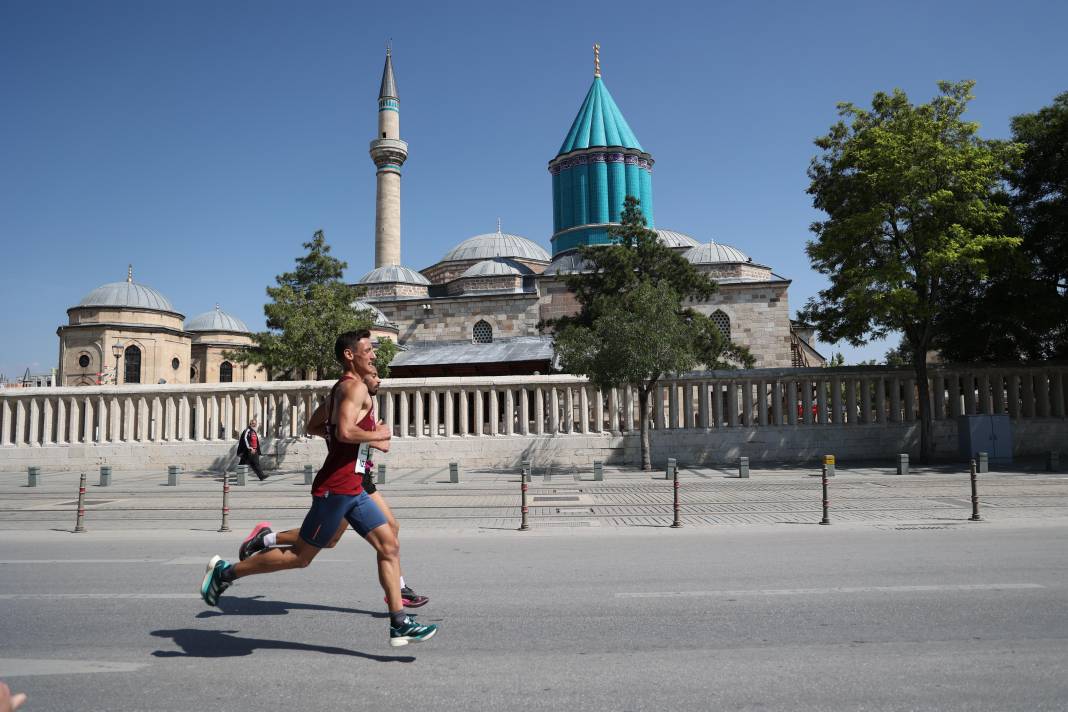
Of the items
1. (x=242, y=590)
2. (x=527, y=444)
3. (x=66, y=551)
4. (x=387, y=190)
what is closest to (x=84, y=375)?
(x=387, y=190)

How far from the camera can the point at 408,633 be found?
4.47 m

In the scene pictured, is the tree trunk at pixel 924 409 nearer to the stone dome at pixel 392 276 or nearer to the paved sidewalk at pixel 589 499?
the paved sidewalk at pixel 589 499

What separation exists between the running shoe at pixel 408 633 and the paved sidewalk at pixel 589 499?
5391 millimetres

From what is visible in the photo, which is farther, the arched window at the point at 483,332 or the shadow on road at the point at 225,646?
the arched window at the point at 483,332

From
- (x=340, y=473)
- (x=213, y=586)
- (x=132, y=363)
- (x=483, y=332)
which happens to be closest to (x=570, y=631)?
(x=340, y=473)

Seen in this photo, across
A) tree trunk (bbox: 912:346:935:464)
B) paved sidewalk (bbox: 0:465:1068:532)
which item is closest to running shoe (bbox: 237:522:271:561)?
paved sidewalk (bbox: 0:465:1068:532)

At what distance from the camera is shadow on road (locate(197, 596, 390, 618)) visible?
5477 mm

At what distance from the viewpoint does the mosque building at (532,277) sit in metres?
38.1

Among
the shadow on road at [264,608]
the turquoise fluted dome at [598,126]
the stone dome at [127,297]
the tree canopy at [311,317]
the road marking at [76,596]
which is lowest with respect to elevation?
the shadow on road at [264,608]

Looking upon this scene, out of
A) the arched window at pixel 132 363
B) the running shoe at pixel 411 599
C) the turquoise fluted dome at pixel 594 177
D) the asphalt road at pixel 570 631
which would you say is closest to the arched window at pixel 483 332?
the turquoise fluted dome at pixel 594 177

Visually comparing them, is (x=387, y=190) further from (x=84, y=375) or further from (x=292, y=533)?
(x=292, y=533)

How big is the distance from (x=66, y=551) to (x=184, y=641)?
4.70 m

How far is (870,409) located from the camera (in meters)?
21.8

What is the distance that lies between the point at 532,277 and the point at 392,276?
8.87m
